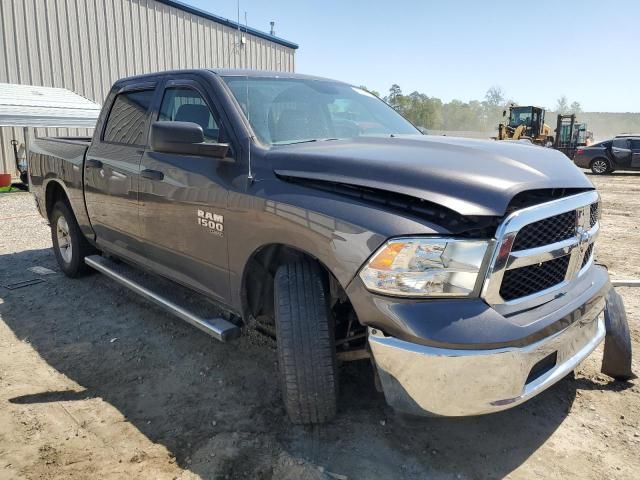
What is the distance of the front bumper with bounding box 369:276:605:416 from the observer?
6.46ft

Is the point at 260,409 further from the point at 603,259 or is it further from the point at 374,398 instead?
the point at 603,259

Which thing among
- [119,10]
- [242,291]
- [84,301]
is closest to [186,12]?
[119,10]

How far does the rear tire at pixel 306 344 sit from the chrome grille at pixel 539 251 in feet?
2.63

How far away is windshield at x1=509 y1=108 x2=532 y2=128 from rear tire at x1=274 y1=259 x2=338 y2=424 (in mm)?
26426

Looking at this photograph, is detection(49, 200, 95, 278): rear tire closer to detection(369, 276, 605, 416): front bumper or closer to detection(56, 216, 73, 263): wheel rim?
detection(56, 216, 73, 263): wheel rim

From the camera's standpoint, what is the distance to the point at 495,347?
1964 mm

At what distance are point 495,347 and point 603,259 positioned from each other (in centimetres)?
507

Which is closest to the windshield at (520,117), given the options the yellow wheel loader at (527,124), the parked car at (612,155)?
the yellow wheel loader at (527,124)

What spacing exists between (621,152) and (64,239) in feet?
65.4

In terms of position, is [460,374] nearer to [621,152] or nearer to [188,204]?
[188,204]

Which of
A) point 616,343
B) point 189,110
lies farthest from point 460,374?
point 189,110

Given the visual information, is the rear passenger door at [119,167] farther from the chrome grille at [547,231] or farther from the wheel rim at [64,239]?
the chrome grille at [547,231]

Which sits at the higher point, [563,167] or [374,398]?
[563,167]

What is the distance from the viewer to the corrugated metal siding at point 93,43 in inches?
518
